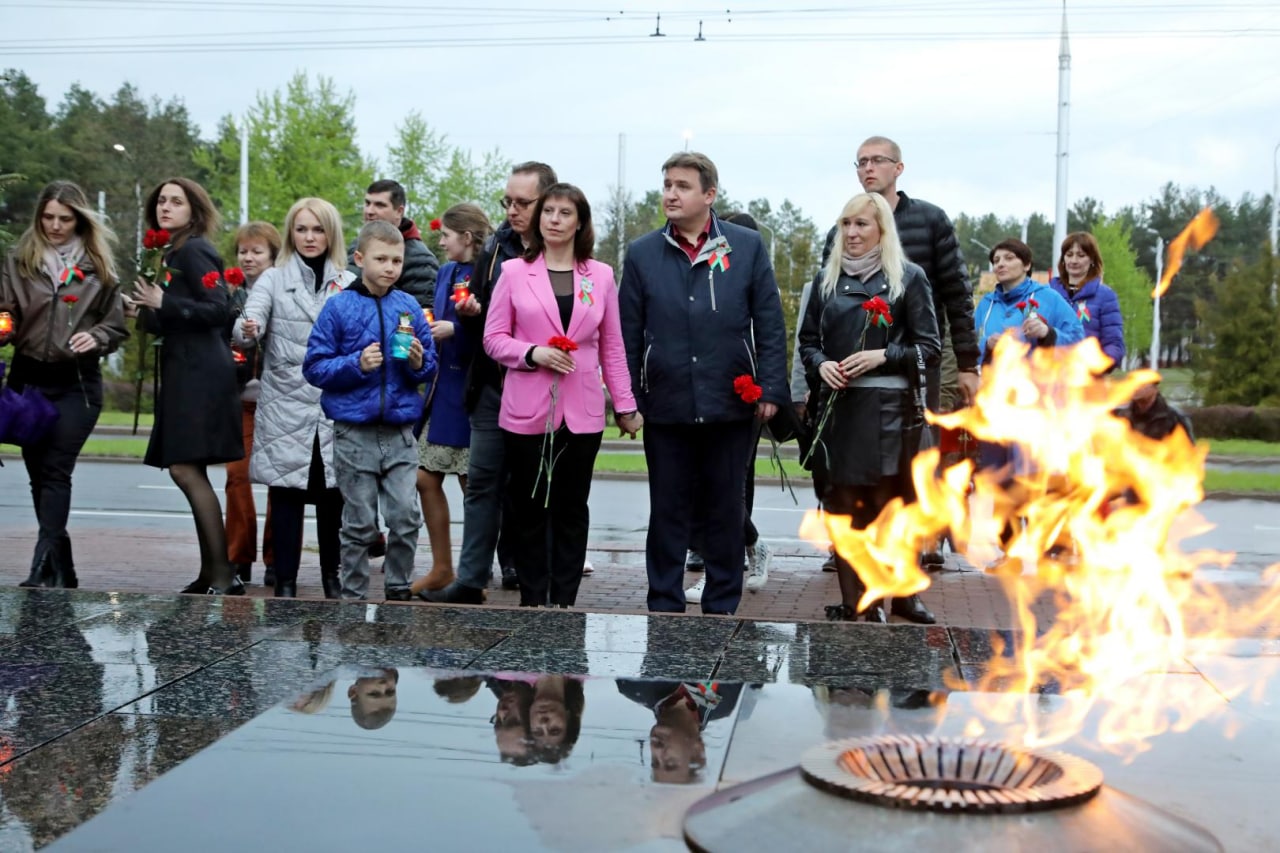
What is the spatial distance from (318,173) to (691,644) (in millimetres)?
36363

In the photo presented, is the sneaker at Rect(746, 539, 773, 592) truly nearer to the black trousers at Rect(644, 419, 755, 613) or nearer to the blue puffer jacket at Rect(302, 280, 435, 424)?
the black trousers at Rect(644, 419, 755, 613)

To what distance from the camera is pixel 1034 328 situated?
8828 mm

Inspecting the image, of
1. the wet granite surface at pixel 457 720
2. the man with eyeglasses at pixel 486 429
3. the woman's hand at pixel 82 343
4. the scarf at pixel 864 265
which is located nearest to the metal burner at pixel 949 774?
the wet granite surface at pixel 457 720

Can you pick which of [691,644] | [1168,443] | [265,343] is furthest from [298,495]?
[1168,443]

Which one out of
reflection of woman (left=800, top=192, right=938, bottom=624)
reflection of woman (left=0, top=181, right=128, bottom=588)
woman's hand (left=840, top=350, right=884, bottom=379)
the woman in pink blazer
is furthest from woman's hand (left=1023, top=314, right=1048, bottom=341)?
reflection of woman (left=0, top=181, right=128, bottom=588)

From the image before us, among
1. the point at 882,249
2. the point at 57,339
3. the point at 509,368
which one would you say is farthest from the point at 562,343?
the point at 57,339

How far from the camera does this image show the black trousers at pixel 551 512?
6.46 meters

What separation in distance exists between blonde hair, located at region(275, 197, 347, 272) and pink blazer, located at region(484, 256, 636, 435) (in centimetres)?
132

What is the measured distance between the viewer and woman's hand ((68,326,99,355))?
6.84m

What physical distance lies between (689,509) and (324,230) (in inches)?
97.6

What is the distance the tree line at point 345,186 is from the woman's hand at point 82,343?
659 centimetres

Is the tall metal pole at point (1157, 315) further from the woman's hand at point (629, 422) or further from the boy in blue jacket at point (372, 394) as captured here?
the boy in blue jacket at point (372, 394)

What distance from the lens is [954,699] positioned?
4.43 metres

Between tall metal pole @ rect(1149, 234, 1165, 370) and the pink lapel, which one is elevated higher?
tall metal pole @ rect(1149, 234, 1165, 370)
